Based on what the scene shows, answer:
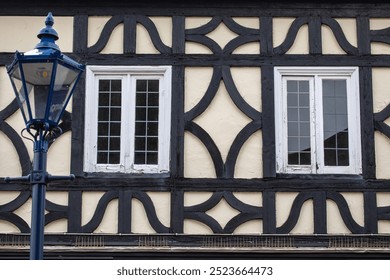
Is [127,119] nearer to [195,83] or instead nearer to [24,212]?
[195,83]

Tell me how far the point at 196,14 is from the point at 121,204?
255cm

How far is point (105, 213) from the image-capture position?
1037 centimetres

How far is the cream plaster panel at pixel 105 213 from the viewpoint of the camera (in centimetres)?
1035

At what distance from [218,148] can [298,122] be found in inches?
41.7

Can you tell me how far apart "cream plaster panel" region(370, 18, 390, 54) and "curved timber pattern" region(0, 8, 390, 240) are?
0.07 meters

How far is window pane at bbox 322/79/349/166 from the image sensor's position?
1062 cm

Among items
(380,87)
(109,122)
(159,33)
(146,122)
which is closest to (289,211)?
(380,87)

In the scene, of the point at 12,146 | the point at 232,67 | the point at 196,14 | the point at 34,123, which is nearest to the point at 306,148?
the point at 232,67

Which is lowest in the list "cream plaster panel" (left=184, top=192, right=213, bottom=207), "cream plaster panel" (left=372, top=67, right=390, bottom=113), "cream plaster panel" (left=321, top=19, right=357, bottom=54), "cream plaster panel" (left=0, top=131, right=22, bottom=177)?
"cream plaster panel" (left=184, top=192, right=213, bottom=207)

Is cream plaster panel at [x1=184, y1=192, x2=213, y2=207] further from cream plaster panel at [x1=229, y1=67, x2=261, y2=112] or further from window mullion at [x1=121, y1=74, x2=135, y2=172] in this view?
cream plaster panel at [x1=229, y1=67, x2=261, y2=112]

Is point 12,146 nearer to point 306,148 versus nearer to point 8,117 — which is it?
point 8,117

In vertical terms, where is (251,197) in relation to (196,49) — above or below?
below

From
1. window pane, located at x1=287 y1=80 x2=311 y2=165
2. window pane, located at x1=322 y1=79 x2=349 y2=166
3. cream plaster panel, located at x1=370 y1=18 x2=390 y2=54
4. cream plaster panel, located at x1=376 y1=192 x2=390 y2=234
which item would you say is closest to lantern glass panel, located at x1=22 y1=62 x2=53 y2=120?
window pane, located at x1=287 y1=80 x2=311 y2=165

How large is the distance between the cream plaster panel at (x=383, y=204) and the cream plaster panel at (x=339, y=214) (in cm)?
20
